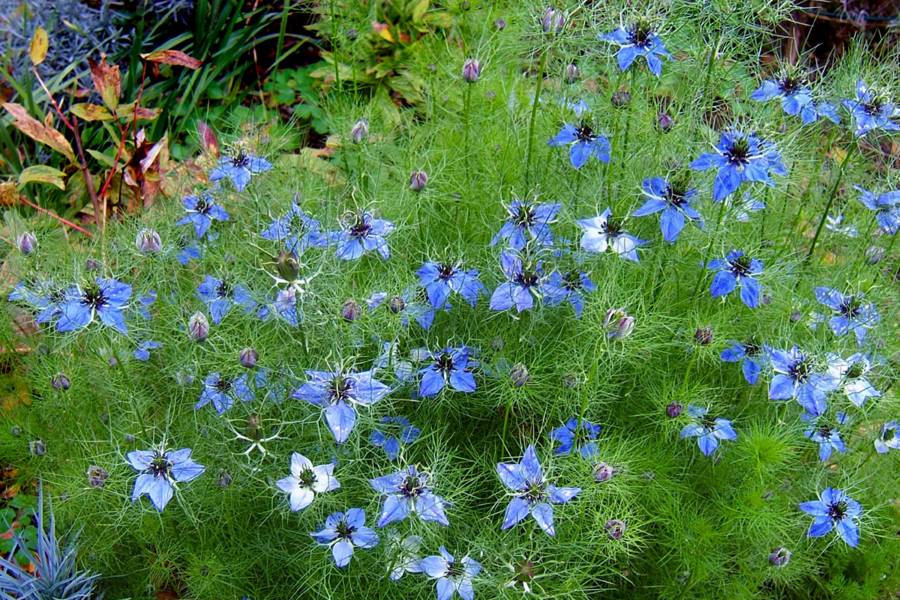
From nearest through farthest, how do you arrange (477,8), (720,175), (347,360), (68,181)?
(347,360) < (720,175) < (477,8) < (68,181)

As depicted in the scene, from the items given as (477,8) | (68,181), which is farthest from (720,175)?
(68,181)

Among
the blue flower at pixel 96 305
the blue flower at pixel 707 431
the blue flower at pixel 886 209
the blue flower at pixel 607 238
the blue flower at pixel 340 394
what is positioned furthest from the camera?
the blue flower at pixel 886 209

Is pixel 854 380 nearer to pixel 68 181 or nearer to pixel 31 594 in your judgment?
pixel 31 594

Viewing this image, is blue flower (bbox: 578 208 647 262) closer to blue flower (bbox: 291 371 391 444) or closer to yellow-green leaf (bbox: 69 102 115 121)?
blue flower (bbox: 291 371 391 444)

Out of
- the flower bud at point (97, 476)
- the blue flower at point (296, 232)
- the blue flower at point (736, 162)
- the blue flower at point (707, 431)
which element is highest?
the blue flower at point (736, 162)

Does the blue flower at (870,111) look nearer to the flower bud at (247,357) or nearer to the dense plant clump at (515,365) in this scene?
the dense plant clump at (515,365)

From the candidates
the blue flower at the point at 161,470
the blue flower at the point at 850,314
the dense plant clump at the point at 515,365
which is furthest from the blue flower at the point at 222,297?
the blue flower at the point at 850,314

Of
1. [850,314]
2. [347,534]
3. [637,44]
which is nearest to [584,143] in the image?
[637,44]
